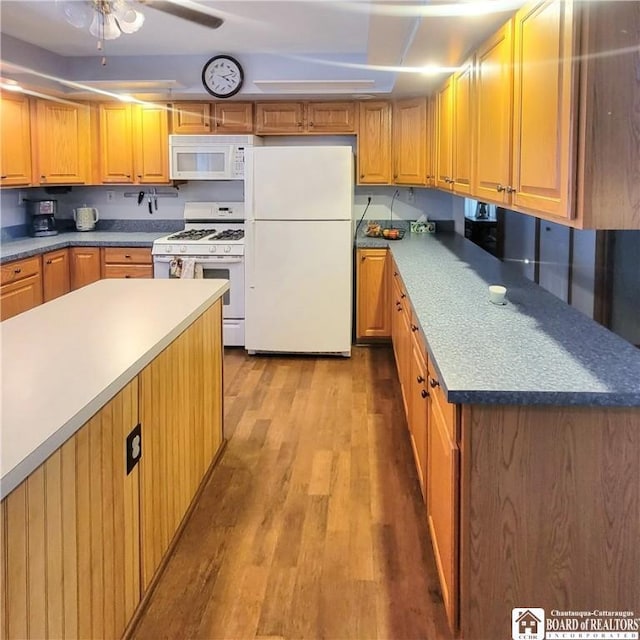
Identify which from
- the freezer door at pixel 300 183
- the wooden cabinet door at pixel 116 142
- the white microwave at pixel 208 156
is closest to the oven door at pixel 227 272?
the freezer door at pixel 300 183

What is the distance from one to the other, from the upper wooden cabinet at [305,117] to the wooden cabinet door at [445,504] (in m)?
3.69

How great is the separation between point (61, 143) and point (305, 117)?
2077 mm

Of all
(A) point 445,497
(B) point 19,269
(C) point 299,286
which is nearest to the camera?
(A) point 445,497

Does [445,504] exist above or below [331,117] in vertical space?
below

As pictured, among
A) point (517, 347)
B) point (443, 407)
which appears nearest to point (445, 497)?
point (443, 407)

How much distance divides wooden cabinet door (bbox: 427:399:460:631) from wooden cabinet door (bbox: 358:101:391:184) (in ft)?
11.5

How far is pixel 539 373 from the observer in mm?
1847

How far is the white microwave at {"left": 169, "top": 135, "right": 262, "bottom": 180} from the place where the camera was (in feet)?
18.0

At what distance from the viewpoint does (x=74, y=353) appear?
79.7 inches

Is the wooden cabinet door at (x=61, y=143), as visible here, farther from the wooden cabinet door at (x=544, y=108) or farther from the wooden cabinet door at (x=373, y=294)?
the wooden cabinet door at (x=544, y=108)

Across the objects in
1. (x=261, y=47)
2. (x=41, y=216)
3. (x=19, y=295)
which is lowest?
(x=19, y=295)

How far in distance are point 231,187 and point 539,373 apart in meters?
4.62

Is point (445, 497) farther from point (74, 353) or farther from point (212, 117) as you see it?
point (212, 117)

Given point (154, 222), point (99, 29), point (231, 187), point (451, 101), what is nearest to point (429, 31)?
point (451, 101)
